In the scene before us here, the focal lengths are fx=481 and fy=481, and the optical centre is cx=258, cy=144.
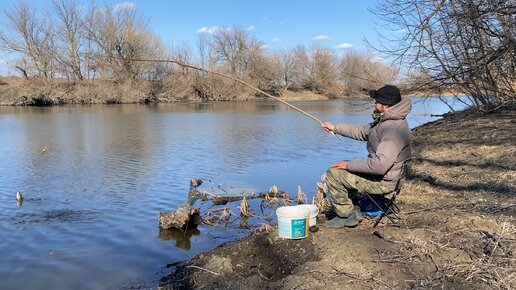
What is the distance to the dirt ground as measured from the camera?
3900 mm

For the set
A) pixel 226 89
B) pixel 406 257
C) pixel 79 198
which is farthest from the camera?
pixel 226 89

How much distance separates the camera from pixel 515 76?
1140cm

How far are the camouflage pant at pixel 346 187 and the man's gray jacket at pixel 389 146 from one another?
0.09 metres

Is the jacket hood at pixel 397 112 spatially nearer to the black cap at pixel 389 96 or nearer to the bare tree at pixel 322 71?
the black cap at pixel 389 96

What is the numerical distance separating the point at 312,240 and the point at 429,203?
2.05 meters

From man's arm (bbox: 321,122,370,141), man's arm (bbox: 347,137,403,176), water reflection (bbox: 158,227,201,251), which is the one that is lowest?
water reflection (bbox: 158,227,201,251)

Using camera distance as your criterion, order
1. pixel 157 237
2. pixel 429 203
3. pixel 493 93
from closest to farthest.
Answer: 1. pixel 429 203
2. pixel 157 237
3. pixel 493 93

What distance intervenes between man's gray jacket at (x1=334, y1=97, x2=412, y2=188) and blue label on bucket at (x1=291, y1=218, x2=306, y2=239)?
0.81 m

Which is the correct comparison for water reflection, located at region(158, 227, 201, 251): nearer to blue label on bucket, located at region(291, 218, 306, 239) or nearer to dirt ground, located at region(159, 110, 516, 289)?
dirt ground, located at region(159, 110, 516, 289)

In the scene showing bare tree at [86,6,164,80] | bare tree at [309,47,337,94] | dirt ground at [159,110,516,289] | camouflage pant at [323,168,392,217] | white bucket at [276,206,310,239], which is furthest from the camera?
bare tree at [309,47,337,94]

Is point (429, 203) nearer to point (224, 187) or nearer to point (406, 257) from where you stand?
point (406, 257)

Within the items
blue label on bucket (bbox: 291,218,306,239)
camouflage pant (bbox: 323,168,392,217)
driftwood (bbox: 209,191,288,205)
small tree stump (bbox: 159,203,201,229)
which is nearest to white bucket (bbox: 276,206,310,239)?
blue label on bucket (bbox: 291,218,306,239)

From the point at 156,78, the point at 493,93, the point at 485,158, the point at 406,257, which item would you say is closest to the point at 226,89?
the point at 156,78

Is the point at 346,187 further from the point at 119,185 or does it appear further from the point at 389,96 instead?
the point at 119,185
